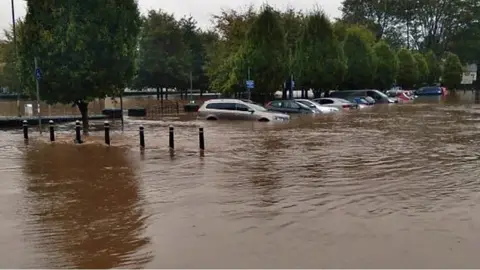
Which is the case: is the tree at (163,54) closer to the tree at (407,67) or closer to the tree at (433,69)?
the tree at (407,67)

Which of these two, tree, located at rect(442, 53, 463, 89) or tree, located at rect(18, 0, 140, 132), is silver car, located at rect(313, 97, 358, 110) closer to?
tree, located at rect(18, 0, 140, 132)

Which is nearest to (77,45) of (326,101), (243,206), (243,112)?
(243,112)

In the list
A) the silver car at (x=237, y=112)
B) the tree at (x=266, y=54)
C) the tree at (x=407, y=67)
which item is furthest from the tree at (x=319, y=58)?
the tree at (x=407, y=67)

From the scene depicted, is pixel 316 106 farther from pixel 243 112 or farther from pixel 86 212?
pixel 86 212

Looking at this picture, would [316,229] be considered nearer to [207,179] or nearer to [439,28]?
[207,179]

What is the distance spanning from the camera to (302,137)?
71.4ft

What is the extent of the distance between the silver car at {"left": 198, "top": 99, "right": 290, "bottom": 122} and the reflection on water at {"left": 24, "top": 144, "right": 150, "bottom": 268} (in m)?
13.6

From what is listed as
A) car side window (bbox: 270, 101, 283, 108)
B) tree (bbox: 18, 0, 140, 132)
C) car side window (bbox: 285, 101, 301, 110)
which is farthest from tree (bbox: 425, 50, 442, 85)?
tree (bbox: 18, 0, 140, 132)

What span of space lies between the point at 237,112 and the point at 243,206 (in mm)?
19998

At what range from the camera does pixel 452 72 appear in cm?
8800

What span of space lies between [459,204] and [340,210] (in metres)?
2.18

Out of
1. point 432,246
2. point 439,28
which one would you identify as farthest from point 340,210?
point 439,28

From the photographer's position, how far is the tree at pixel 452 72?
87.7 m

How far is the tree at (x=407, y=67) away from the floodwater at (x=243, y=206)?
5725 cm
